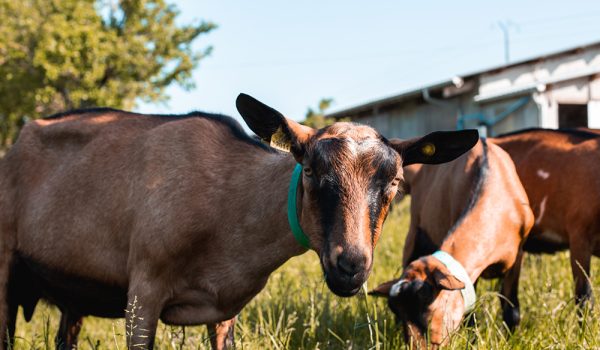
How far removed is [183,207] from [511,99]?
14.8m

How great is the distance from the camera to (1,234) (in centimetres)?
431

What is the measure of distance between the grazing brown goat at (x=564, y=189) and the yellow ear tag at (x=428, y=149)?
2936mm

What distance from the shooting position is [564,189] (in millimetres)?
6250

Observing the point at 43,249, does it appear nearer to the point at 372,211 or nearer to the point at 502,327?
the point at 372,211

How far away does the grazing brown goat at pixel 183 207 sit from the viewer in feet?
10.1

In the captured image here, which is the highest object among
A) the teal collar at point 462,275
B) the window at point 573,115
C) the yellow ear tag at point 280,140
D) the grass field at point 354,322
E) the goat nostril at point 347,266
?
the window at point 573,115

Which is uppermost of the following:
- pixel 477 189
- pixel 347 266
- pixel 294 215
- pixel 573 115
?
pixel 573 115

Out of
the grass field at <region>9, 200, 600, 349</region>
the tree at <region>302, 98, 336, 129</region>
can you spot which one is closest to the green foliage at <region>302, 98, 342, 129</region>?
the tree at <region>302, 98, 336, 129</region>

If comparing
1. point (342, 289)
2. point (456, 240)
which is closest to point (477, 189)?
point (456, 240)

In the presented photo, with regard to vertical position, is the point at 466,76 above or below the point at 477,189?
above

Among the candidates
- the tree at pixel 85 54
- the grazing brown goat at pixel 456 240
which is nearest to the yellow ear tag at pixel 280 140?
the grazing brown goat at pixel 456 240

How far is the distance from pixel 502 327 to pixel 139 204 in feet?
10.6

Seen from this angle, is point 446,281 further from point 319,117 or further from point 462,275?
point 319,117

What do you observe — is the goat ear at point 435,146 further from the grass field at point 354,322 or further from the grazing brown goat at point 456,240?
the grazing brown goat at point 456,240
